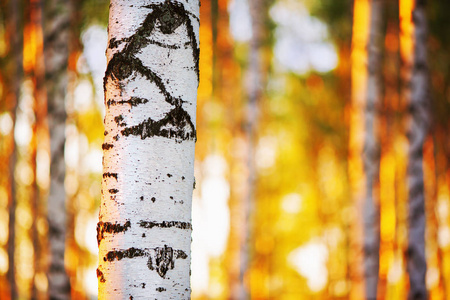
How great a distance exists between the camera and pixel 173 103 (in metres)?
1.47

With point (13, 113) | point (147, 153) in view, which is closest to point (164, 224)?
point (147, 153)

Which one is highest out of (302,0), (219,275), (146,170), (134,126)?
(302,0)

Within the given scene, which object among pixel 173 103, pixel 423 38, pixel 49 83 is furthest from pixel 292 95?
pixel 173 103

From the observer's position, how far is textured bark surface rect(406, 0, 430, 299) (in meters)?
4.82

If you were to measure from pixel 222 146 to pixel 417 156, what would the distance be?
8835 millimetres

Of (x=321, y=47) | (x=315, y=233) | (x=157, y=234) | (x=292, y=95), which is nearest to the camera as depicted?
(x=157, y=234)

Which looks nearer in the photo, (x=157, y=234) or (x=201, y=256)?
(x=157, y=234)

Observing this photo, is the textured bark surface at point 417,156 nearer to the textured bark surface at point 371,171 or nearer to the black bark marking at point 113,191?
the textured bark surface at point 371,171

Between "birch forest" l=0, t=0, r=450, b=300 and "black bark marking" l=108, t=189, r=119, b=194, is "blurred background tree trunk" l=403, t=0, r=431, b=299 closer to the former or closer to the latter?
"birch forest" l=0, t=0, r=450, b=300

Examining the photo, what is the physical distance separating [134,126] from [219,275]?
50.6ft

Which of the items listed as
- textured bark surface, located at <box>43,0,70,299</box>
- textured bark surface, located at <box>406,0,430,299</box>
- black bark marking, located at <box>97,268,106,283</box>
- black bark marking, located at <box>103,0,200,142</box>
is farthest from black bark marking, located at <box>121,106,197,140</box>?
textured bark surface, located at <box>406,0,430,299</box>

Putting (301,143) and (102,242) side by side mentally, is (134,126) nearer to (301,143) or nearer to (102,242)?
(102,242)

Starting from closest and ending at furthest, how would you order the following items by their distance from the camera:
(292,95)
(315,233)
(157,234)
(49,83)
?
(157,234) → (49,83) → (292,95) → (315,233)

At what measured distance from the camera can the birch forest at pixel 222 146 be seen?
1.43 m
